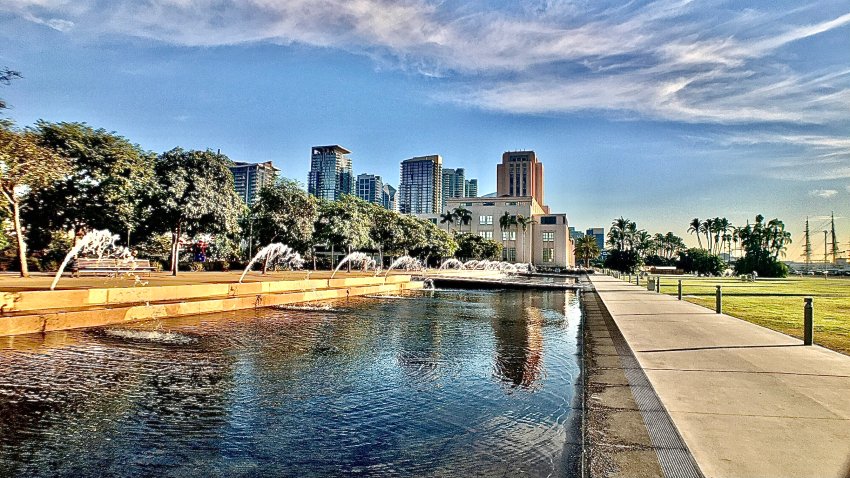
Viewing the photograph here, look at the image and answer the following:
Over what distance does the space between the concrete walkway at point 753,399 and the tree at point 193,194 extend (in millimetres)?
24331

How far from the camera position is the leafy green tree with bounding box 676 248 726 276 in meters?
94.9

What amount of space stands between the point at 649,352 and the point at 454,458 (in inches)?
225

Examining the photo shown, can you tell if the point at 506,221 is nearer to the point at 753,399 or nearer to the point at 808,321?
the point at 808,321

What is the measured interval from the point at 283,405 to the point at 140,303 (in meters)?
11.0

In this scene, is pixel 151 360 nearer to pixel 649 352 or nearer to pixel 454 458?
pixel 454 458

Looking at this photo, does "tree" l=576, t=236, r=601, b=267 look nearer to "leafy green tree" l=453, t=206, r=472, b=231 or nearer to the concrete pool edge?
"leafy green tree" l=453, t=206, r=472, b=231

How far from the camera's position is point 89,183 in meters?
27.5

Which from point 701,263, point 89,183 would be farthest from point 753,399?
point 701,263

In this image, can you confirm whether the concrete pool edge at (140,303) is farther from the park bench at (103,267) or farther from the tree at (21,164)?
the park bench at (103,267)

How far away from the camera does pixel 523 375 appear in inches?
322

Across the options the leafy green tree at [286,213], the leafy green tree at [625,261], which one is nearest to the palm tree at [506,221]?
the leafy green tree at [625,261]

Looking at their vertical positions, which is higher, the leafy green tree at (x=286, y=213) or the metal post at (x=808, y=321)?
the leafy green tree at (x=286, y=213)

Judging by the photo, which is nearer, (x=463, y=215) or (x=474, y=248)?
(x=474, y=248)

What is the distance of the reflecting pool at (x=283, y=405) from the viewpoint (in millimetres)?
4500
